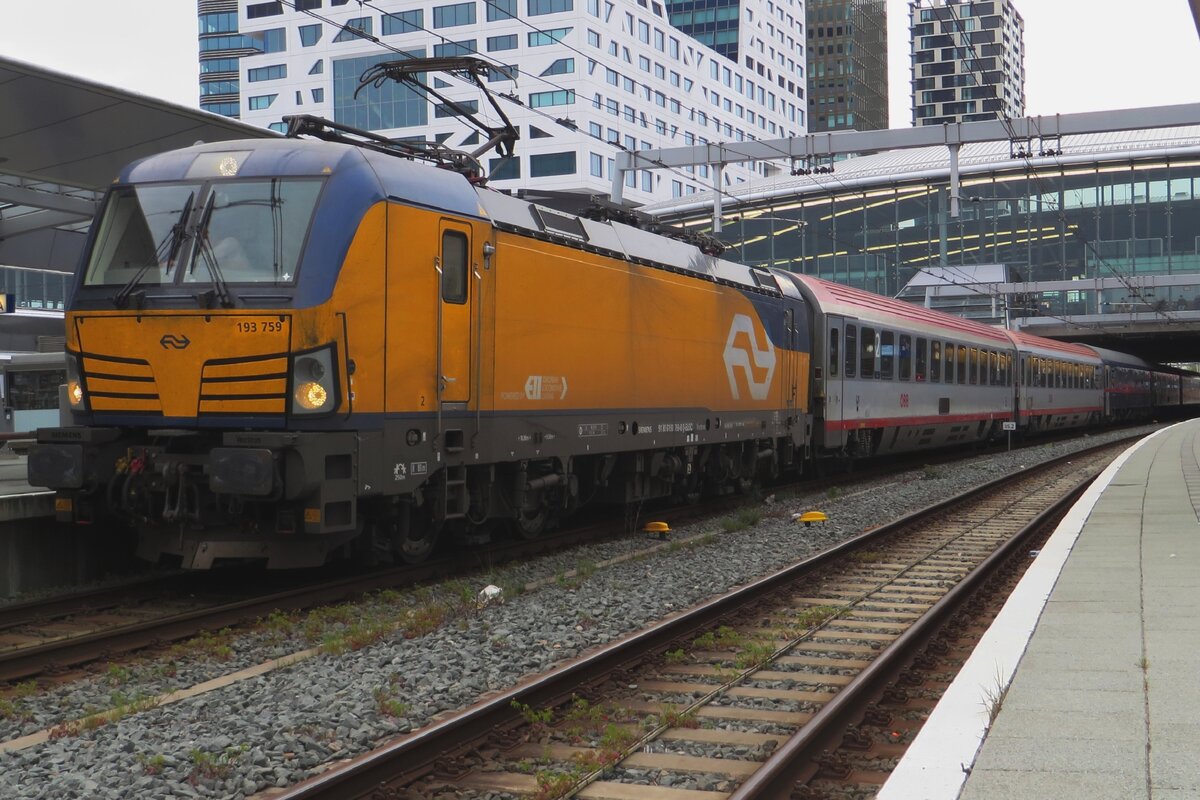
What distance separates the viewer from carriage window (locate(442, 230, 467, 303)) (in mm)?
10414

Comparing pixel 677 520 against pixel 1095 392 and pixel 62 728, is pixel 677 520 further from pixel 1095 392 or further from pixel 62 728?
pixel 1095 392

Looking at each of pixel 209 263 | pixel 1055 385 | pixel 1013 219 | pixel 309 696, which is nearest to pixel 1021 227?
pixel 1013 219

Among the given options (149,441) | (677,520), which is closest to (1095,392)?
(677,520)

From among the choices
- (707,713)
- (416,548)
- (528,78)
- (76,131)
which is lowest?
(707,713)

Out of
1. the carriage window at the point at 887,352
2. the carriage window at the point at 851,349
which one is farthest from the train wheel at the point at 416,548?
the carriage window at the point at 887,352

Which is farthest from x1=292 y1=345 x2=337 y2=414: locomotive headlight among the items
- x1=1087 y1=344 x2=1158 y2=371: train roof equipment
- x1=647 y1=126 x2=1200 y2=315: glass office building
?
x1=647 y1=126 x2=1200 y2=315: glass office building

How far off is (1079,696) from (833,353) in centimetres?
1550

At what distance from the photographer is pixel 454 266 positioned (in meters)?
10.6

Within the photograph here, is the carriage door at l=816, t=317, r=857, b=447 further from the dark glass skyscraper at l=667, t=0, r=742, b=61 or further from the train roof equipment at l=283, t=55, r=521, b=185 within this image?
the dark glass skyscraper at l=667, t=0, r=742, b=61

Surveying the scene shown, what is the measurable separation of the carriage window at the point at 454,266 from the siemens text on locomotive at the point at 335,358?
23mm

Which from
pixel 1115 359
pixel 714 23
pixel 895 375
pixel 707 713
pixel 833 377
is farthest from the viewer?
pixel 714 23

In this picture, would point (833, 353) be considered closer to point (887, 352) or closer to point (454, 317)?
point (887, 352)

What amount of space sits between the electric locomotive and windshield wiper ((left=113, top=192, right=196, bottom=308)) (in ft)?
0.06

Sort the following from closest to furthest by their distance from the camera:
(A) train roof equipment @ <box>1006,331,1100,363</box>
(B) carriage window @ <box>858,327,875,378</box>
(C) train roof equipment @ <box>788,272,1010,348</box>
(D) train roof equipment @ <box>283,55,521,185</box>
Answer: (D) train roof equipment @ <box>283,55,521,185</box> < (C) train roof equipment @ <box>788,272,1010,348</box> < (B) carriage window @ <box>858,327,875,378</box> < (A) train roof equipment @ <box>1006,331,1100,363</box>
